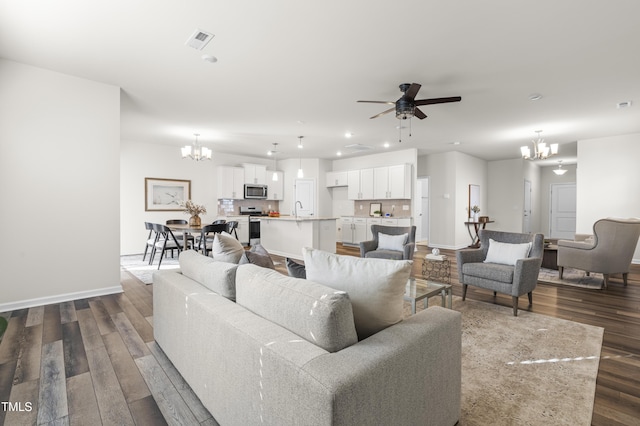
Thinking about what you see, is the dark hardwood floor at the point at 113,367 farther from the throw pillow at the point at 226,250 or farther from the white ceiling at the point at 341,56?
the white ceiling at the point at 341,56

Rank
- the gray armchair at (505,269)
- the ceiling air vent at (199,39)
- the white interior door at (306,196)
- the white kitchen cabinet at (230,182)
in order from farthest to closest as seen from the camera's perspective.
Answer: the white interior door at (306,196), the white kitchen cabinet at (230,182), the gray armchair at (505,269), the ceiling air vent at (199,39)

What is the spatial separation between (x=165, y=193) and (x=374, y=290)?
24.1 ft

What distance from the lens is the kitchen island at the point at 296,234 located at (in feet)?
21.1

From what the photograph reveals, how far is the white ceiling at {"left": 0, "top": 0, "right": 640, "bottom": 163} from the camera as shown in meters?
2.39

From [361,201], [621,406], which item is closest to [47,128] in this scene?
[621,406]

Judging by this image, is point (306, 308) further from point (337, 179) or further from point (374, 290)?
point (337, 179)

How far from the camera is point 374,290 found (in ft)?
4.42

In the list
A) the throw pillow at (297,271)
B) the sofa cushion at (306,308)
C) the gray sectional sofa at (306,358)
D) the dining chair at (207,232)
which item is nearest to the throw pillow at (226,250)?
the gray sectional sofa at (306,358)

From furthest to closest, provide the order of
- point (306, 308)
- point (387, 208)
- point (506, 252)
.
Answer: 1. point (387, 208)
2. point (506, 252)
3. point (306, 308)

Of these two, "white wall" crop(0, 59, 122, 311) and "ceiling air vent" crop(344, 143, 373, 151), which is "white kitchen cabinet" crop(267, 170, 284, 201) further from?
"white wall" crop(0, 59, 122, 311)

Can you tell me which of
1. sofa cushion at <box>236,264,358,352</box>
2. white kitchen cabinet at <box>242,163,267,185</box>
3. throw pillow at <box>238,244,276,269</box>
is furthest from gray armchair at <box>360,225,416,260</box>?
white kitchen cabinet at <box>242,163,267,185</box>

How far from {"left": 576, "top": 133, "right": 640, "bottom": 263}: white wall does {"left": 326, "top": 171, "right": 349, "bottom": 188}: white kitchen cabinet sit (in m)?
5.49

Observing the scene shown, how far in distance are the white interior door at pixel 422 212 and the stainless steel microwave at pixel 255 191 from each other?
4641mm

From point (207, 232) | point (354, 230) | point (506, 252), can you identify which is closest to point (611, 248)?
point (506, 252)
